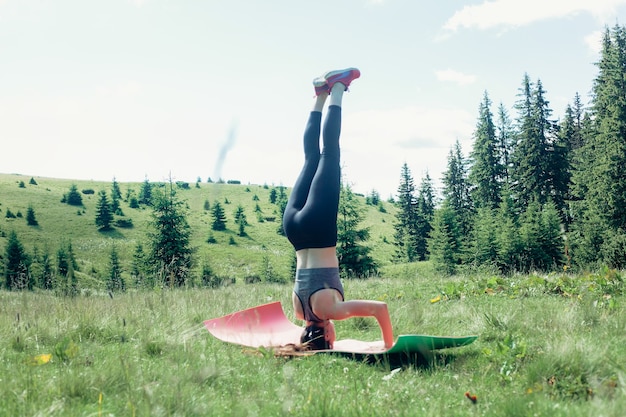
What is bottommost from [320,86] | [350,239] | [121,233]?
[121,233]

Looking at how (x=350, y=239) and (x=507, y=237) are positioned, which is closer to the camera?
(x=350, y=239)

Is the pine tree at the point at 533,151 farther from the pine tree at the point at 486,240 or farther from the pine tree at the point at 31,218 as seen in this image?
the pine tree at the point at 31,218

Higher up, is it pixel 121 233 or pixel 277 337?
pixel 277 337

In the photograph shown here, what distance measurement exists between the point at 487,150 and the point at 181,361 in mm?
55356

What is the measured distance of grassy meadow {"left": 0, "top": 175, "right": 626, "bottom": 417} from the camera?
112 inches

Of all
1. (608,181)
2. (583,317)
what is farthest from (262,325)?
(608,181)

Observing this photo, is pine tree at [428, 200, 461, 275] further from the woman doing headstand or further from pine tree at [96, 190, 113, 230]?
pine tree at [96, 190, 113, 230]

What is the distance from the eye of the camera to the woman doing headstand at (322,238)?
4977 mm

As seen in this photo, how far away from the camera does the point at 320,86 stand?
591 cm

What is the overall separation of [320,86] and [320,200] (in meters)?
1.45

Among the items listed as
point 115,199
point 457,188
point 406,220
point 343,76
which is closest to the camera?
point 343,76

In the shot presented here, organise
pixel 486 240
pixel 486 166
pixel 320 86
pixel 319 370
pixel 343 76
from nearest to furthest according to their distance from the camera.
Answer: pixel 319 370 < pixel 343 76 < pixel 320 86 < pixel 486 240 < pixel 486 166

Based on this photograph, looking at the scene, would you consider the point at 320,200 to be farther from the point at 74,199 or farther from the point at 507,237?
the point at 74,199

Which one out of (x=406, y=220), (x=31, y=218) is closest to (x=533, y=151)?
(x=406, y=220)
